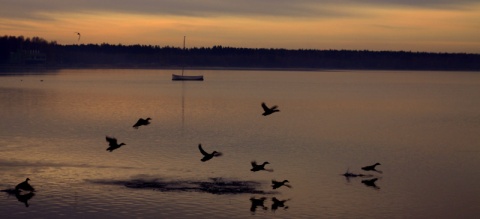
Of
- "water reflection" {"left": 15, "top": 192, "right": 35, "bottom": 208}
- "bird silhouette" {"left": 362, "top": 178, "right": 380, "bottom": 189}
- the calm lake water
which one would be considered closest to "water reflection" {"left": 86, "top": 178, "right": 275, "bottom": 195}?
the calm lake water

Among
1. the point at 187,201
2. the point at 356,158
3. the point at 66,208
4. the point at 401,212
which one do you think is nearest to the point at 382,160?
the point at 356,158

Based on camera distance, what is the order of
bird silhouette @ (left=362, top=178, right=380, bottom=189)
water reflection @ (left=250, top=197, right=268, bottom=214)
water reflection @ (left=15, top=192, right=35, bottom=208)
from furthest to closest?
1. bird silhouette @ (left=362, top=178, right=380, bottom=189)
2. water reflection @ (left=15, top=192, right=35, bottom=208)
3. water reflection @ (left=250, top=197, right=268, bottom=214)

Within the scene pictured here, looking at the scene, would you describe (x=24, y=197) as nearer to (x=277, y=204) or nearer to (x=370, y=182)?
(x=277, y=204)

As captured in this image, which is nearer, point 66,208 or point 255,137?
point 66,208

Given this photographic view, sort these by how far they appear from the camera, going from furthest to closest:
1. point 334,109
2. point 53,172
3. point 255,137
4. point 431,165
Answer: point 334,109 < point 255,137 < point 431,165 < point 53,172

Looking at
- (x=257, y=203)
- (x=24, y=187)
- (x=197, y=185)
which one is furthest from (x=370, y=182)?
(x=24, y=187)

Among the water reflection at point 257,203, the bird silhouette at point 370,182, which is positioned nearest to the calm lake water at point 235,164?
the water reflection at point 257,203

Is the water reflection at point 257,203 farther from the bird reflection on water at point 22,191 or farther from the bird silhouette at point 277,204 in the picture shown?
the bird reflection on water at point 22,191

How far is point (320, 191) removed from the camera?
3419 centimetres

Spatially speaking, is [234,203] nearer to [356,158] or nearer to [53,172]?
[53,172]

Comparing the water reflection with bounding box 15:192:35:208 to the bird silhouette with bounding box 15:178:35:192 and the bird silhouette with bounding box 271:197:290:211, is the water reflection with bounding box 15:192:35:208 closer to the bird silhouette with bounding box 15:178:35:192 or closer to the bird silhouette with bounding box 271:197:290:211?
the bird silhouette with bounding box 15:178:35:192

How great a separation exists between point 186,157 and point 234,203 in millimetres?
12351

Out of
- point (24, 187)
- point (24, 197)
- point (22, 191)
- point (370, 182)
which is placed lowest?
point (24, 197)

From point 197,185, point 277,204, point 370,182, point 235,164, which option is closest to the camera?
point 277,204
